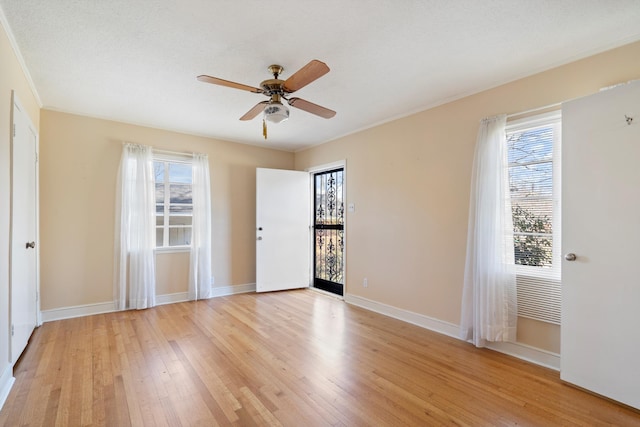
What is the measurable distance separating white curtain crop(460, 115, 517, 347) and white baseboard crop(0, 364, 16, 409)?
12.4ft

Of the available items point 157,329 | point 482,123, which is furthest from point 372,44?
point 157,329

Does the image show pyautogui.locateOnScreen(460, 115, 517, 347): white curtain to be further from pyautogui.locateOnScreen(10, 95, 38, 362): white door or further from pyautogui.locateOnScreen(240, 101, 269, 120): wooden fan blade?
pyautogui.locateOnScreen(10, 95, 38, 362): white door

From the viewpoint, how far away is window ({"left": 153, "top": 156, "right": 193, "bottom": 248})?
14.5 feet

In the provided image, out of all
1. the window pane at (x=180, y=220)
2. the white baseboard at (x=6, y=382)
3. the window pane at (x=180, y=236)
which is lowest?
the white baseboard at (x=6, y=382)

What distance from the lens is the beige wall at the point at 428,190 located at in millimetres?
2514

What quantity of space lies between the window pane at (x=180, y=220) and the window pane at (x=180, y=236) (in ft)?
0.30

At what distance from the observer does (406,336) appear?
317 cm

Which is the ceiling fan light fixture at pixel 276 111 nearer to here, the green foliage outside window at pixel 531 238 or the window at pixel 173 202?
the green foliage outside window at pixel 531 238

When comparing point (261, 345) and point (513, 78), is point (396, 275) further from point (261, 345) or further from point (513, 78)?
point (513, 78)

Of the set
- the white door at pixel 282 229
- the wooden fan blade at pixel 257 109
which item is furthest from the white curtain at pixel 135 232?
the wooden fan blade at pixel 257 109

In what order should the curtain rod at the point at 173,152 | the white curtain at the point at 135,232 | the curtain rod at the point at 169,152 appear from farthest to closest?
the curtain rod at the point at 173,152
the curtain rod at the point at 169,152
the white curtain at the point at 135,232

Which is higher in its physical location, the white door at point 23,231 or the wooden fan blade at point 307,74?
the wooden fan blade at point 307,74

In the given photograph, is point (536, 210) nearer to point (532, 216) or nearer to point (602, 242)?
point (532, 216)

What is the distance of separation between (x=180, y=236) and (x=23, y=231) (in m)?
1.95
